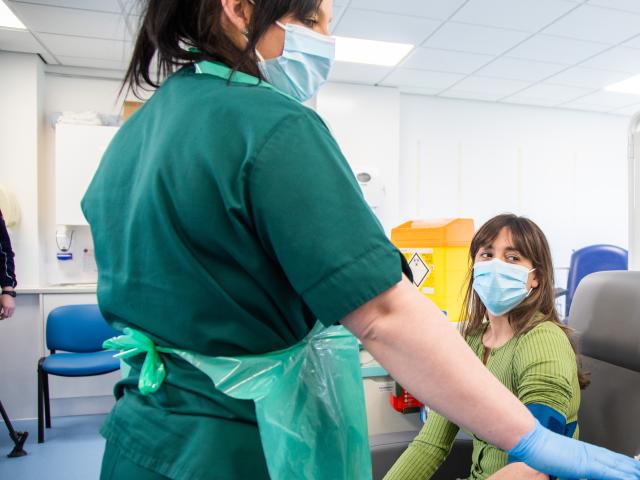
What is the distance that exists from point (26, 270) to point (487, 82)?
13.0 ft

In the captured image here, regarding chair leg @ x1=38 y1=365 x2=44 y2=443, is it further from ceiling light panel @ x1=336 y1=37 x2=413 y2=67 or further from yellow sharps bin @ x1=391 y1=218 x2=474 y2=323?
ceiling light panel @ x1=336 y1=37 x2=413 y2=67

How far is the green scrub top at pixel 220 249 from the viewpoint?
0.46 meters

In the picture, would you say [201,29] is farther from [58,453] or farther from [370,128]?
[370,128]

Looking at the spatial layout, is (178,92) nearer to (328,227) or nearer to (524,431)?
(328,227)

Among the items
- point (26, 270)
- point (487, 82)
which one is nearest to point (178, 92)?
point (26, 270)

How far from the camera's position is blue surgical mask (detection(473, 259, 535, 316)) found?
4.46ft

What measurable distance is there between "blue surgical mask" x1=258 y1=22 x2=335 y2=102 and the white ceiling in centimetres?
214

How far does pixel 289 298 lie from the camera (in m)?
0.53

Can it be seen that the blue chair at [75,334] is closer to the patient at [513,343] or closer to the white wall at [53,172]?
the white wall at [53,172]

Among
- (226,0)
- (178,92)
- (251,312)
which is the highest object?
(226,0)

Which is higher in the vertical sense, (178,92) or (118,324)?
(178,92)

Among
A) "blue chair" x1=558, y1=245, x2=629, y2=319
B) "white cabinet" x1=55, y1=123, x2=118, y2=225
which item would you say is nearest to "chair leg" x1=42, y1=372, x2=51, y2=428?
"white cabinet" x1=55, y1=123, x2=118, y2=225

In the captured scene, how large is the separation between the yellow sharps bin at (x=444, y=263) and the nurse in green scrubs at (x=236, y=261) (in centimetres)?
128

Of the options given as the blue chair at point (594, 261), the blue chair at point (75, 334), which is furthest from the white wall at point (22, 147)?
the blue chair at point (594, 261)
